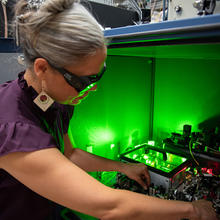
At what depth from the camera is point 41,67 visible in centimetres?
66

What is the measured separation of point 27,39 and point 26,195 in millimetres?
564

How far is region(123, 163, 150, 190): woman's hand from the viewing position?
1062 millimetres

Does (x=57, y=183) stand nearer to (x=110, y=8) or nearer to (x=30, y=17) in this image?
(x=30, y=17)

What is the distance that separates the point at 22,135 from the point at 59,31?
0.33 meters

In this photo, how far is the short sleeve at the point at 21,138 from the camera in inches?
22.8

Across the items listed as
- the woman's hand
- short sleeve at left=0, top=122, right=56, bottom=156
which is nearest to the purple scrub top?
Result: short sleeve at left=0, top=122, right=56, bottom=156

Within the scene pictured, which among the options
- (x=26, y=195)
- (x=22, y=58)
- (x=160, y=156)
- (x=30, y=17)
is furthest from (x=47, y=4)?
(x=160, y=156)

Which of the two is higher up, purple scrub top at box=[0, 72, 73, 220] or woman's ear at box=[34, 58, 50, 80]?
woman's ear at box=[34, 58, 50, 80]

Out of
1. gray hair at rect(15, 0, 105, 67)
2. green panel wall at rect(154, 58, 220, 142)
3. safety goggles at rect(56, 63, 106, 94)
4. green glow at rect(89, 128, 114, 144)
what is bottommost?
green glow at rect(89, 128, 114, 144)

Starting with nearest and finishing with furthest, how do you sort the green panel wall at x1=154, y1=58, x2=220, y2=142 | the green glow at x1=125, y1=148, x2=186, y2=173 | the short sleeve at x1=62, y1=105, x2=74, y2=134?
the short sleeve at x1=62, y1=105, x2=74, y2=134 < the green glow at x1=125, y1=148, x2=186, y2=173 < the green panel wall at x1=154, y1=58, x2=220, y2=142

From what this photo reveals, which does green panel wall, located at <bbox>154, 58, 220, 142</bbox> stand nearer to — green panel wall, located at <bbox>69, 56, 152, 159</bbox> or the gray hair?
green panel wall, located at <bbox>69, 56, 152, 159</bbox>

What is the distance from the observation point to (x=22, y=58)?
0.78m

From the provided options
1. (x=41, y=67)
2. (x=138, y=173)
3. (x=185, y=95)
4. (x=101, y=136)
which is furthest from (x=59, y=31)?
(x=185, y=95)

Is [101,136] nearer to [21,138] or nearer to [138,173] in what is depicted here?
[138,173]
